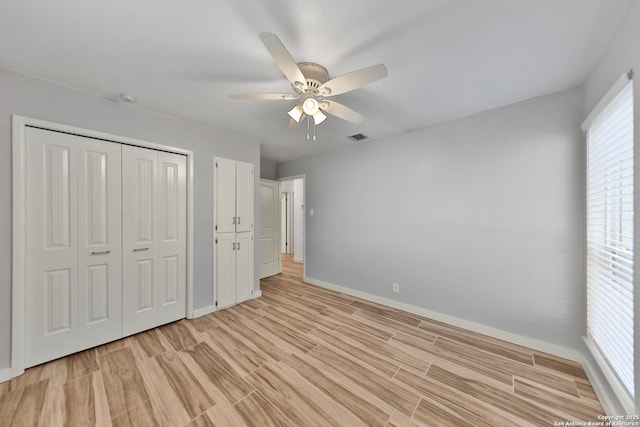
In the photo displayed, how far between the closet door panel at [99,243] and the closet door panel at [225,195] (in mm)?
1002

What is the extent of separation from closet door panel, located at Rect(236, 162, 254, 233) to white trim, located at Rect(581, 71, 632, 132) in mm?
3505

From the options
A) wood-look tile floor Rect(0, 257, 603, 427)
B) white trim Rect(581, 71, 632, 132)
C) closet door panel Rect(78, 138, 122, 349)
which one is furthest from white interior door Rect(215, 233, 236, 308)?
white trim Rect(581, 71, 632, 132)

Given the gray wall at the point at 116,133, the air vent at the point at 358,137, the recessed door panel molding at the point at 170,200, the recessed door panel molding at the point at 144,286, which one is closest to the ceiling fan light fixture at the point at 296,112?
the air vent at the point at 358,137

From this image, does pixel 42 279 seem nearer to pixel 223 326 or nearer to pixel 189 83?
pixel 223 326

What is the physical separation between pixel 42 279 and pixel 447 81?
3.84 m

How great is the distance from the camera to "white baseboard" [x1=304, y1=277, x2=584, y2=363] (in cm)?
206

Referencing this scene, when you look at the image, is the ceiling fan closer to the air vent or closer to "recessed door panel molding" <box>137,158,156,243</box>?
the air vent

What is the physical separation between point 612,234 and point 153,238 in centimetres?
402

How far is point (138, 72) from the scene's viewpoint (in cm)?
180

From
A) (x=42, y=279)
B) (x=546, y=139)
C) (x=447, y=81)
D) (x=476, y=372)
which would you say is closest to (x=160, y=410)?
(x=42, y=279)

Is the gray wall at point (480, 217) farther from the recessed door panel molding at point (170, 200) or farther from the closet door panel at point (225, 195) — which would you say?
the recessed door panel molding at point (170, 200)

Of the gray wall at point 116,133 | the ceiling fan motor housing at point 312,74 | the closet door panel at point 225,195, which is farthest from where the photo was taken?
the closet door panel at point 225,195

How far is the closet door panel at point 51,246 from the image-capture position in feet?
6.13

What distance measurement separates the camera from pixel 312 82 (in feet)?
5.46
